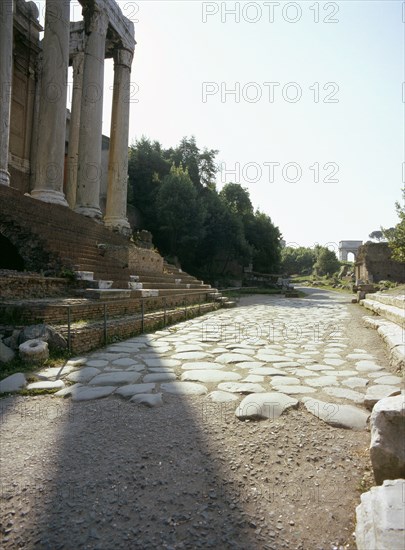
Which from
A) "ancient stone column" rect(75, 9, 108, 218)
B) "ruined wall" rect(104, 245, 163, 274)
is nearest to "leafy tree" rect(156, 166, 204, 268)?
"ancient stone column" rect(75, 9, 108, 218)

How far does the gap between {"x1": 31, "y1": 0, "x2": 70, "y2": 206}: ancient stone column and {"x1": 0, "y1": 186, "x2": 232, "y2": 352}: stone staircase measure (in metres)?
1.03

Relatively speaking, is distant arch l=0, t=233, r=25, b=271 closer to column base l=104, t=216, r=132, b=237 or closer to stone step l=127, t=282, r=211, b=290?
stone step l=127, t=282, r=211, b=290

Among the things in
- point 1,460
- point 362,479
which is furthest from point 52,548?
point 362,479

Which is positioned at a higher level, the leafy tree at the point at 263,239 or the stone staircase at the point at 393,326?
the leafy tree at the point at 263,239

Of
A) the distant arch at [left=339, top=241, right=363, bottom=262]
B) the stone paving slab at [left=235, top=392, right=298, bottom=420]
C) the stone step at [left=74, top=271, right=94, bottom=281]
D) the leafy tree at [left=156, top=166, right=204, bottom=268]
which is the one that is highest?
the distant arch at [left=339, top=241, right=363, bottom=262]

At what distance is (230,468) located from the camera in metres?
1.90

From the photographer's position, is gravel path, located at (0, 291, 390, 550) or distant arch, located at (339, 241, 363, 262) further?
distant arch, located at (339, 241, 363, 262)

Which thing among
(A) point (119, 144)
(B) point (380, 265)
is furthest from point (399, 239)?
(A) point (119, 144)

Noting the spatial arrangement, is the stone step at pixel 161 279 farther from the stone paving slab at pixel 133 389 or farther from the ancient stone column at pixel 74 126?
the stone paving slab at pixel 133 389

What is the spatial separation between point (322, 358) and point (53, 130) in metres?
10.7

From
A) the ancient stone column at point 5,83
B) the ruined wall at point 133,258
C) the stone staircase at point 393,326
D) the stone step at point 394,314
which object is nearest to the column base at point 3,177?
the ancient stone column at point 5,83

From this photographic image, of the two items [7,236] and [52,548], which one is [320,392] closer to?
[52,548]

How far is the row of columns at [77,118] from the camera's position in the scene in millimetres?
10914

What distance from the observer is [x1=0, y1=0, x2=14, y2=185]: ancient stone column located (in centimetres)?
991
